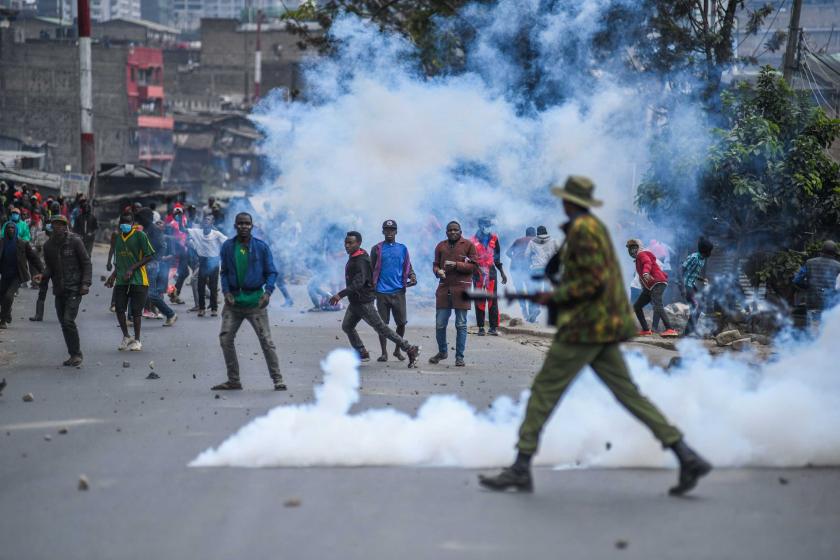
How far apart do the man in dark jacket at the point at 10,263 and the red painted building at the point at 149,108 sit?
176ft

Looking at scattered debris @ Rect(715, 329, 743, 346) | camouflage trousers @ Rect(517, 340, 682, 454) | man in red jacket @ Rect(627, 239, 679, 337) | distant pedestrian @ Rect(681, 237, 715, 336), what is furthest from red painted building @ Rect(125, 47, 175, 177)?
camouflage trousers @ Rect(517, 340, 682, 454)

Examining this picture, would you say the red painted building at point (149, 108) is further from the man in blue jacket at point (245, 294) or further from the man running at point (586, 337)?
the man running at point (586, 337)

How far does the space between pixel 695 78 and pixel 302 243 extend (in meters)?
8.89

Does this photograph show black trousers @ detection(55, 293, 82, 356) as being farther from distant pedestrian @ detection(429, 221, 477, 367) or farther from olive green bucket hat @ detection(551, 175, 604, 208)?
olive green bucket hat @ detection(551, 175, 604, 208)

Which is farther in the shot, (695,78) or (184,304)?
(184,304)

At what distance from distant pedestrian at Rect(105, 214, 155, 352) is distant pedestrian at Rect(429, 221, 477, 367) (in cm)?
369

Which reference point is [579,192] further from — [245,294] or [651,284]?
[651,284]

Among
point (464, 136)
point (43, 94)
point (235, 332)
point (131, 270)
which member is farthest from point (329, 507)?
point (43, 94)

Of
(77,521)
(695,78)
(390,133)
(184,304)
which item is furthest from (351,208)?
(77,521)

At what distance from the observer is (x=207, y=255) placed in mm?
18891

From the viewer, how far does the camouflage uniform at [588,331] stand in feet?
21.5

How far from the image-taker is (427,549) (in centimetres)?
566

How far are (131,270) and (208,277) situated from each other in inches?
193

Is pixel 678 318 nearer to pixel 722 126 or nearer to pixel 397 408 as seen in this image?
pixel 722 126
